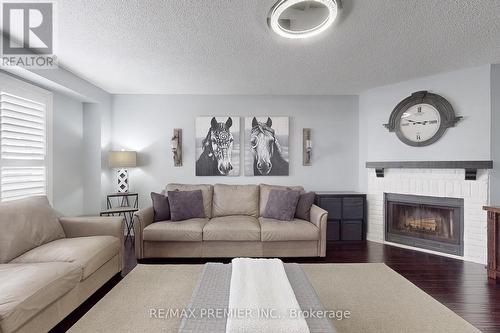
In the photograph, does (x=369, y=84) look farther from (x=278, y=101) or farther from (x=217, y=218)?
(x=217, y=218)

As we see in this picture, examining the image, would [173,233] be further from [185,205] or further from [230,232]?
[230,232]

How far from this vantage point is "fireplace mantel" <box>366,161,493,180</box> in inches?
117

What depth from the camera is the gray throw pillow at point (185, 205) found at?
3.31m

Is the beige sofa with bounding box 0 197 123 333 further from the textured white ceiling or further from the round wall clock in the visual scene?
the round wall clock

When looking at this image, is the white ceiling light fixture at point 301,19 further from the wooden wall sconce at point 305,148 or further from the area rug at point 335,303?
the area rug at point 335,303

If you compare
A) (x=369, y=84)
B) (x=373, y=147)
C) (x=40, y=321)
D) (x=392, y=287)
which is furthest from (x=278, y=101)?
(x=40, y=321)

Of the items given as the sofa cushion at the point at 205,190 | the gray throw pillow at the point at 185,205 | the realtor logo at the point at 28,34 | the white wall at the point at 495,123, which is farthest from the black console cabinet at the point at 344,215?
the realtor logo at the point at 28,34

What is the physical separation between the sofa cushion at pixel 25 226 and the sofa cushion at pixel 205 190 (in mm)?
1519

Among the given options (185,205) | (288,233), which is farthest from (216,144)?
(288,233)

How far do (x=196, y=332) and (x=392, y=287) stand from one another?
2131mm

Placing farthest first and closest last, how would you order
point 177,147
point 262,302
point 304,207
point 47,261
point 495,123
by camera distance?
point 177,147 < point 304,207 < point 495,123 < point 47,261 < point 262,302

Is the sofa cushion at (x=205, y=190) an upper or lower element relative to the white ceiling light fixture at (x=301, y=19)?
lower

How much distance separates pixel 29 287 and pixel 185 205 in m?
1.94

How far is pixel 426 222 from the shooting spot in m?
3.53
